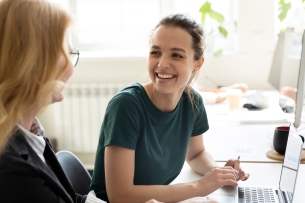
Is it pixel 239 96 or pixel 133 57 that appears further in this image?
pixel 133 57

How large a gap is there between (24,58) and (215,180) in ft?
2.52

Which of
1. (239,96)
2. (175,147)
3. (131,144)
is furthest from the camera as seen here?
(239,96)

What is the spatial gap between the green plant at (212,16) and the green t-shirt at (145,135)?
1.50 meters

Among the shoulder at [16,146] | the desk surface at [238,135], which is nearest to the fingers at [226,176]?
the desk surface at [238,135]

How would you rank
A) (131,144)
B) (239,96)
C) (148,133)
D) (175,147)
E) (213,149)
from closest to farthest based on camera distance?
1. (131,144)
2. (148,133)
3. (175,147)
4. (213,149)
5. (239,96)

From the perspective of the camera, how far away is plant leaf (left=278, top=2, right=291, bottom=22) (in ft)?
10.2

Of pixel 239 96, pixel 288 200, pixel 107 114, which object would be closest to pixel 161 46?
pixel 107 114

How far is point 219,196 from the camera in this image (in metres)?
1.53

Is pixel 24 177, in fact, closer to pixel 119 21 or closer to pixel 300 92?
pixel 300 92

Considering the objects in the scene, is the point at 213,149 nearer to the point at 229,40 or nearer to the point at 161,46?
the point at 161,46

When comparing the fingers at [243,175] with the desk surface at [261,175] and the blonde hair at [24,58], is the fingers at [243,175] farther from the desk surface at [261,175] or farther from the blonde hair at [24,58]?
the blonde hair at [24,58]

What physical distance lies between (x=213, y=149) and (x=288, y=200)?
647mm

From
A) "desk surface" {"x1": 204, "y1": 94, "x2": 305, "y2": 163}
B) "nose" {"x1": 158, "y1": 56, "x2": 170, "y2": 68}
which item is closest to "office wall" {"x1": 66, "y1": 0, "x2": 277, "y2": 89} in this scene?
"desk surface" {"x1": 204, "y1": 94, "x2": 305, "y2": 163}

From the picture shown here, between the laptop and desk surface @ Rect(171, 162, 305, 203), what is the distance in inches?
2.3
